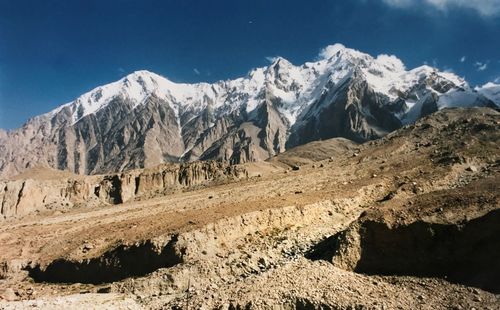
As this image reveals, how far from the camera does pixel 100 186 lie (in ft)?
294

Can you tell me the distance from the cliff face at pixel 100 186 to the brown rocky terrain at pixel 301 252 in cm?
3805

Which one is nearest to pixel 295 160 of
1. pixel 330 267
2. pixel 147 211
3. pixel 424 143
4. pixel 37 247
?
pixel 424 143

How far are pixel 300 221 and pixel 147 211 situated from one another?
19.8 meters

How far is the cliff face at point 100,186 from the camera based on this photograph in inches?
3086

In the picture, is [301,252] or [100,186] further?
[100,186]

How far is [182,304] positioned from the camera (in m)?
20.7

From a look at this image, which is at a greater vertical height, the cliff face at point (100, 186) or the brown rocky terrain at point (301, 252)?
the cliff face at point (100, 186)

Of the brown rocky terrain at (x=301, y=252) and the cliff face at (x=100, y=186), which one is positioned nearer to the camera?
the brown rocky terrain at (x=301, y=252)

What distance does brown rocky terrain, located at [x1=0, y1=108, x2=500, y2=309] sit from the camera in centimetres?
1933

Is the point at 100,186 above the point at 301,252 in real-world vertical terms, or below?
above

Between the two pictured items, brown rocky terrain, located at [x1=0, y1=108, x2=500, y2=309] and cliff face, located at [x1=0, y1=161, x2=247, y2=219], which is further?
cliff face, located at [x1=0, y1=161, x2=247, y2=219]

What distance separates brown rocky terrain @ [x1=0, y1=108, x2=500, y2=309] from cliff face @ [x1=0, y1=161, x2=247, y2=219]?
38.0 m

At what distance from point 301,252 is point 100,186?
233ft

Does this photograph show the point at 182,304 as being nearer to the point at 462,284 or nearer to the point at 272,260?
the point at 272,260
